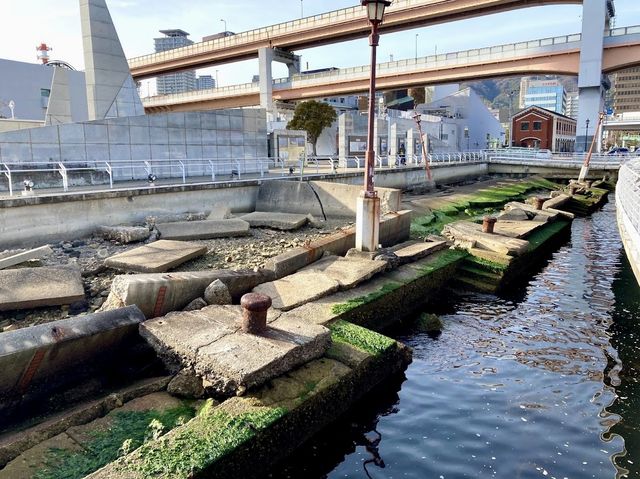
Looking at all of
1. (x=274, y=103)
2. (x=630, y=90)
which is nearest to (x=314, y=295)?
(x=274, y=103)

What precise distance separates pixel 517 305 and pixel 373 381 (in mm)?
5227

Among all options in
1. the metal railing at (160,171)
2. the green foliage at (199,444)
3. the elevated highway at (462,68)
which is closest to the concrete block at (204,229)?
the metal railing at (160,171)

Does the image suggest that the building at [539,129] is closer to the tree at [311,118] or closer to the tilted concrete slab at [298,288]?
the tree at [311,118]

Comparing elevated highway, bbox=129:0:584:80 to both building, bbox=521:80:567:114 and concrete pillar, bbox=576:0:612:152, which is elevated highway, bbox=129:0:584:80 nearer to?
concrete pillar, bbox=576:0:612:152

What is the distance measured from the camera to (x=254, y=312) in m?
5.61

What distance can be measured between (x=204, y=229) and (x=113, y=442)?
25.0 ft

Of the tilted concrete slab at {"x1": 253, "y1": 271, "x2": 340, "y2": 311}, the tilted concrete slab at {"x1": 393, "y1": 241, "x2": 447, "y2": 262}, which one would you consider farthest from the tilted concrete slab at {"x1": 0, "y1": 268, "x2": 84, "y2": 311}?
the tilted concrete slab at {"x1": 393, "y1": 241, "x2": 447, "y2": 262}

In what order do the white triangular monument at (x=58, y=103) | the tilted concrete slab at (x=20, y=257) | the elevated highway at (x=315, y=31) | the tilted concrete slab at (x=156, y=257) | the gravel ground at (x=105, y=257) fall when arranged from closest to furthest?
the gravel ground at (x=105, y=257), the tilted concrete slab at (x=20, y=257), the tilted concrete slab at (x=156, y=257), the white triangular monument at (x=58, y=103), the elevated highway at (x=315, y=31)

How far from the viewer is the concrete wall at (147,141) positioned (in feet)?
49.1

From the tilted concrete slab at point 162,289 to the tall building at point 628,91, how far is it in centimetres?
18597

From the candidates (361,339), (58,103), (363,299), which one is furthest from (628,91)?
(361,339)

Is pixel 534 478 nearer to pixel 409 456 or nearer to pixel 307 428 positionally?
pixel 409 456

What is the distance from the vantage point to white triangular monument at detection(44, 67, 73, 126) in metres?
22.4

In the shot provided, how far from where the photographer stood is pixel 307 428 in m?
5.06
